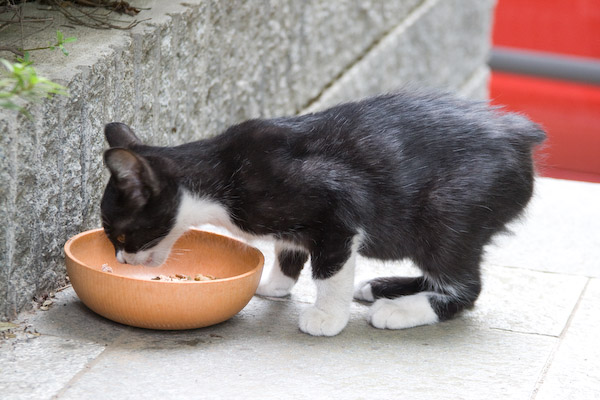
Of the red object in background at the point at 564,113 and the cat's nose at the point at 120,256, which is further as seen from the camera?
the red object in background at the point at 564,113

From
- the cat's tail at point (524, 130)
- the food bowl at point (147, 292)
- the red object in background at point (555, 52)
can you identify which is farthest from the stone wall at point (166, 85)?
the red object in background at point (555, 52)

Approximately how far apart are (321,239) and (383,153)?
356 millimetres

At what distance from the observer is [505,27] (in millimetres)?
9156

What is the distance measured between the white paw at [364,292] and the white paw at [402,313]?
155 mm

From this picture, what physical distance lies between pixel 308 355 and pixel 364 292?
570 mm

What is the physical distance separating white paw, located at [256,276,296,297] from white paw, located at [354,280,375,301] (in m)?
0.25

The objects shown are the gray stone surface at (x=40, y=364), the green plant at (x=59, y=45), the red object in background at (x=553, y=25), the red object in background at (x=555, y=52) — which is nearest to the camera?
the gray stone surface at (x=40, y=364)

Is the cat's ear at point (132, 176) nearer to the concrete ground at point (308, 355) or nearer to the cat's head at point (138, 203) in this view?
the cat's head at point (138, 203)

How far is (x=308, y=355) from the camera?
8.84ft

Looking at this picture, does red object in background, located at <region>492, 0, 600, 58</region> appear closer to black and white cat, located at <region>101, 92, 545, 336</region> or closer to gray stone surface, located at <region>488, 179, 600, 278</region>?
gray stone surface, located at <region>488, 179, 600, 278</region>

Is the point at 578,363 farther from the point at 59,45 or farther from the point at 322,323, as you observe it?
the point at 59,45

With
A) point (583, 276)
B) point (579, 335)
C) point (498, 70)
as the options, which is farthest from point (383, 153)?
point (498, 70)

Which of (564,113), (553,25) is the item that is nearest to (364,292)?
(564,113)

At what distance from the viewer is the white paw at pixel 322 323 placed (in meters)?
2.82
